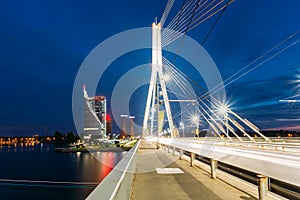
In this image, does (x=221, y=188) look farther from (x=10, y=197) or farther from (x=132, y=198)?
(x=10, y=197)

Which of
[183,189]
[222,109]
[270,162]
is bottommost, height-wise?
[183,189]

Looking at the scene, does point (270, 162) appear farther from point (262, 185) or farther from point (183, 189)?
point (183, 189)

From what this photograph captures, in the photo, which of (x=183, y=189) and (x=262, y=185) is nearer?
(x=262, y=185)

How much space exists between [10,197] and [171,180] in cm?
5296

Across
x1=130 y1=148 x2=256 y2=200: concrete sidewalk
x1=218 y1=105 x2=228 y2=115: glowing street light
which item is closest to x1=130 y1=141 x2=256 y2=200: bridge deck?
x1=130 y1=148 x2=256 y2=200: concrete sidewalk

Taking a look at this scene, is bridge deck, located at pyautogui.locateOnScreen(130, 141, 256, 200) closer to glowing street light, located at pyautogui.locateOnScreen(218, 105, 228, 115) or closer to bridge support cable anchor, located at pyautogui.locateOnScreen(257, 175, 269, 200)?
bridge support cable anchor, located at pyautogui.locateOnScreen(257, 175, 269, 200)

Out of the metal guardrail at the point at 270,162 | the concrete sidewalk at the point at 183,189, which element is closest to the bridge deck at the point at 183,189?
the concrete sidewalk at the point at 183,189

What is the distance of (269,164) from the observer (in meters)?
4.17

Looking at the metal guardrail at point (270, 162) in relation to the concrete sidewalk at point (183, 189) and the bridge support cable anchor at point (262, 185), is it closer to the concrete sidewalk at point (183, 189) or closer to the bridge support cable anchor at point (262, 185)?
the bridge support cable anchor at point (262, 185)

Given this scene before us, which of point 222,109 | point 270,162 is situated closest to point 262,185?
point 270,162

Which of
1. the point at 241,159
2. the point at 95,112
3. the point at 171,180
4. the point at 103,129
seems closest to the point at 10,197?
the point at 171,180

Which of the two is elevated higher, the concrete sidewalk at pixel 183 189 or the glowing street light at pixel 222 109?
the glowing street light at pixel 222 109

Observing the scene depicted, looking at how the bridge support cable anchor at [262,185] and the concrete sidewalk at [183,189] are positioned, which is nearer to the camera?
the bridge support cable anchor at [262,185]

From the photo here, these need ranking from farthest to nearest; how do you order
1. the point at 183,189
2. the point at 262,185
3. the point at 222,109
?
the point at 222,109
the point at 183,189
the point at 262,185
